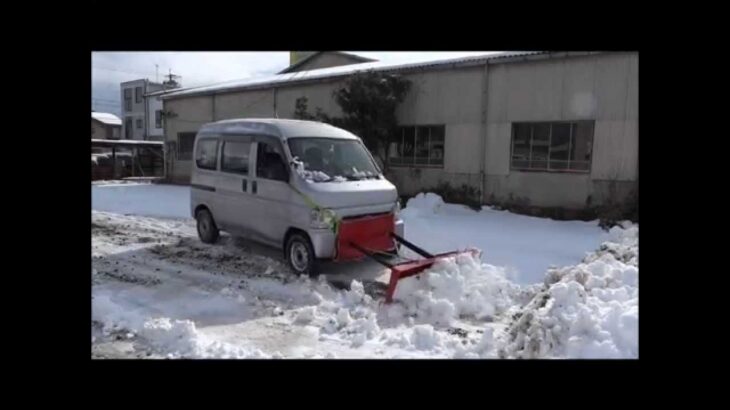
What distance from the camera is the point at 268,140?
608cm

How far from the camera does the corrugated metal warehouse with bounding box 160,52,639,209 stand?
9.48 metres

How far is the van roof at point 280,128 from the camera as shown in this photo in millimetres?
6082

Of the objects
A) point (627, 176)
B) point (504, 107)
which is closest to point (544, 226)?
point (627, 176)

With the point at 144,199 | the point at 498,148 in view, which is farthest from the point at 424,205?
the point at 144,199

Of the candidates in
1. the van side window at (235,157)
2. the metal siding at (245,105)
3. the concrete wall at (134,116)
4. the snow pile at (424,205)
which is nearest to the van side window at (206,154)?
the van side window at (235,157)

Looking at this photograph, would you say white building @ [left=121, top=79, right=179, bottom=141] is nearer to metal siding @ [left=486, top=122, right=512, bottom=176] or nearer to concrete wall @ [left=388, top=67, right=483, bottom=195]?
concrete wall @ [left=388, top=67, right=483, bottom=195]

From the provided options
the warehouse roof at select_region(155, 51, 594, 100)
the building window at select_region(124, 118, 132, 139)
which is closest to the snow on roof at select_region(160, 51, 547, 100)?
the warehouse roof at select_region(155, 51, 594, 100)

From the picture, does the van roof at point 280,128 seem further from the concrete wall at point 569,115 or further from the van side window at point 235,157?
the concrete wall at point 569,115

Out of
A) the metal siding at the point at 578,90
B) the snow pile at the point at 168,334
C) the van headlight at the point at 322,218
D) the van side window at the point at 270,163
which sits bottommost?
the snow pile at the point at 168,334

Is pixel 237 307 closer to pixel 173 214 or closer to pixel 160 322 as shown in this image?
pixel 160 322

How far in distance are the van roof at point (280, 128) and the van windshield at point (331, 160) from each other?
95 mm

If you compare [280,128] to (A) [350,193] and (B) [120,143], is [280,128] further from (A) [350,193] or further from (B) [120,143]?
(B) [120,143]

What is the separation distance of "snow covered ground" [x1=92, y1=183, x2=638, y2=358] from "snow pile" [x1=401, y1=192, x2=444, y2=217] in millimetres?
3076
